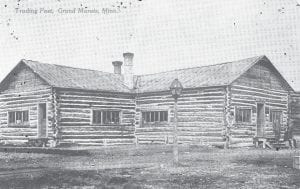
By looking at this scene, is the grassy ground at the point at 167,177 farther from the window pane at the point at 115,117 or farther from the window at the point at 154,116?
the window pane at the point at 115,117

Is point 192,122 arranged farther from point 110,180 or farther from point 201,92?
point 110,180

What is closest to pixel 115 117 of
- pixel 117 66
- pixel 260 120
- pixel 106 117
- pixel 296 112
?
pixel 106 117

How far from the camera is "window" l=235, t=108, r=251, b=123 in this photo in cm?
2409

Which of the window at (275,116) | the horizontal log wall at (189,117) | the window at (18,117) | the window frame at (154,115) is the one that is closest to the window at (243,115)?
the horizontal log wall at (189,117)

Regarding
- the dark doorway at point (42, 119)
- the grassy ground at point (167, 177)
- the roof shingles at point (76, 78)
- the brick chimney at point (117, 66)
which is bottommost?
the grassy ground at point (167, 177)

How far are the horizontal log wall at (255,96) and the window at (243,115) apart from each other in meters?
0.22

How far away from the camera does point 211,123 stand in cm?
2375

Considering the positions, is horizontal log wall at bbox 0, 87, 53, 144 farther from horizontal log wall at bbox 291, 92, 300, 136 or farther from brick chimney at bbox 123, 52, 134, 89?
horizontal log wall at bbox 291, 92, 300, 136

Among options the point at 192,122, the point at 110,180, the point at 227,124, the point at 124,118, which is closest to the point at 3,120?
the point at 124,118

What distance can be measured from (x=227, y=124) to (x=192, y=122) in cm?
238

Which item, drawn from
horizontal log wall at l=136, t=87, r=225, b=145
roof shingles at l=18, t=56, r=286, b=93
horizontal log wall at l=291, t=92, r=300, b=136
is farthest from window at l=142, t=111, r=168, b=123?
horizontal log wall at l=291, t=92, r=300, b=136

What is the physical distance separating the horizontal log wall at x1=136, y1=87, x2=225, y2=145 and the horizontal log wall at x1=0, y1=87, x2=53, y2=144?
666 cm

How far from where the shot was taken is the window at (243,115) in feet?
79.0

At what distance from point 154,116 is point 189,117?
2.95 m
